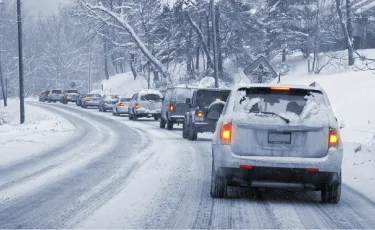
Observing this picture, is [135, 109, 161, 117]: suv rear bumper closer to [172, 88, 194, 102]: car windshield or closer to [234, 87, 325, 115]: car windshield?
[172, 88, 194, 102]: car windshield

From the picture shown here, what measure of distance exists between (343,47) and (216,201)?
58.9m

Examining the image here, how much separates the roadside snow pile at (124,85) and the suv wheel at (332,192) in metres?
62.2

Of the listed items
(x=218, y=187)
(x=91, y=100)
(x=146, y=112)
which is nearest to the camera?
(x=218, y=187)

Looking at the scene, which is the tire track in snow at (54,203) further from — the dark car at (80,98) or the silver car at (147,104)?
the dark car at (80,98)

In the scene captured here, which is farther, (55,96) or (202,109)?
(55,96)

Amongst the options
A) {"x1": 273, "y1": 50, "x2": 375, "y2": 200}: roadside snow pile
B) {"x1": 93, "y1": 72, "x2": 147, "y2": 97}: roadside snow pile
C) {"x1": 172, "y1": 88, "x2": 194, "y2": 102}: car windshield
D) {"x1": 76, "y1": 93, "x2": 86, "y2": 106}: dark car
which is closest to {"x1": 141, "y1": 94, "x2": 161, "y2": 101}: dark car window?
{"x1": 172, "y1": 88, "x2": 194, "y2": 102}: car windshield

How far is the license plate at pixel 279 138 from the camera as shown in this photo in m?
8.35

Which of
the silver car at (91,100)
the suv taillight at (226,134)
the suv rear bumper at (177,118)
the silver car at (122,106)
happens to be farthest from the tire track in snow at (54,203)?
the silver car at (91,100)

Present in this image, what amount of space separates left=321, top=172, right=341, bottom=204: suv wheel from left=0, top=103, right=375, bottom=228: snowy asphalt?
119 millimetres

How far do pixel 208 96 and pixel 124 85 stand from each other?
198 feet

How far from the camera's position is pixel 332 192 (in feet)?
28.4

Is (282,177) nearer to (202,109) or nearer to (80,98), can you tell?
(202,109)

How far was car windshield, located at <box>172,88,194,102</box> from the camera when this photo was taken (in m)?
26.7

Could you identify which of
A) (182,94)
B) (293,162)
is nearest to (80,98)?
(182,94)
